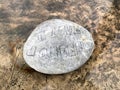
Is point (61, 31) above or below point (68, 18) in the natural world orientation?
above

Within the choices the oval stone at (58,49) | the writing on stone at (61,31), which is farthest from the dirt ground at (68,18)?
the writing on stone at (61,31)

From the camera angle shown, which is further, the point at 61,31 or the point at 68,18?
the point at 68,18

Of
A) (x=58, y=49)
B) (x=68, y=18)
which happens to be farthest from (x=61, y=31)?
(x=68, y=18)

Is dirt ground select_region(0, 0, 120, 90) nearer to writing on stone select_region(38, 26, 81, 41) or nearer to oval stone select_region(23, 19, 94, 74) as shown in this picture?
oval stone select_region(23, 19, 94, 74)

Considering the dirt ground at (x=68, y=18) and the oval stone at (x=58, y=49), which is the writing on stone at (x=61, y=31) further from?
the dirt ground at (x=68, y=18)

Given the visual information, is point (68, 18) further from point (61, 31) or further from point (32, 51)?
point (32, 51)

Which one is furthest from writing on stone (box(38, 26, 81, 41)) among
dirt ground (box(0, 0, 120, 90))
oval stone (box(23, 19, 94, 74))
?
dirt ground (box(0, 0, 120, 90))
